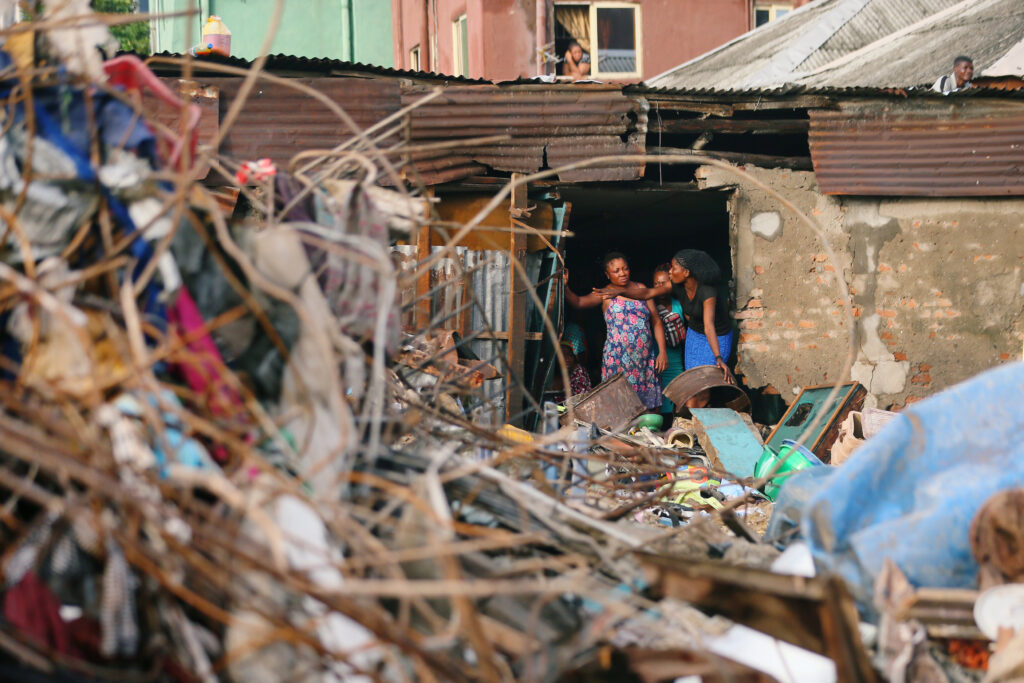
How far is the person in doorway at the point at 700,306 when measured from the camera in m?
7.91

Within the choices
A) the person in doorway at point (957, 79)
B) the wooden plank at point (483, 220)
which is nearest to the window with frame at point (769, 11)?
the person in doorway at point (957, 79)

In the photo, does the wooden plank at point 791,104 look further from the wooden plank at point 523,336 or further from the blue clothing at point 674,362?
the wooden plank at point 523,336

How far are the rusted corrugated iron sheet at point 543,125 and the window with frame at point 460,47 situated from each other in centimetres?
762

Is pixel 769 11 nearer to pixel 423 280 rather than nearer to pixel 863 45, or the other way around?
pixel 863 45

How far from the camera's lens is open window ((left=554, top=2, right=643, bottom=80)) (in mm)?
14047

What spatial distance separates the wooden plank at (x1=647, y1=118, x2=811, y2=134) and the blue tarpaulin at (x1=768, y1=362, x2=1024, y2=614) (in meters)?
5.10

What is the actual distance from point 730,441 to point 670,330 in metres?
1.89

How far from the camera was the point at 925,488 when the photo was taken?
2686 mm

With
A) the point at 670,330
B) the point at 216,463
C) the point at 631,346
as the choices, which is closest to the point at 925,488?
the point at 216,463

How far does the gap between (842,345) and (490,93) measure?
380cm

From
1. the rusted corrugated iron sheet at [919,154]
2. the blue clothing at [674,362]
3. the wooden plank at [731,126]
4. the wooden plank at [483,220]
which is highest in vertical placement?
the wooden plank at [731,126]

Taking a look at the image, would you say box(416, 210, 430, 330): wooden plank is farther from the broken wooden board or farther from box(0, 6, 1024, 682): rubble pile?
box(0, 6, 1024, 682): rubble pile

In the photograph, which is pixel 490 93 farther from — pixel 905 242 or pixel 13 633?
pixel 13 633

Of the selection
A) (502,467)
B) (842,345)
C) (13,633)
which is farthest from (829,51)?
(13,633)
